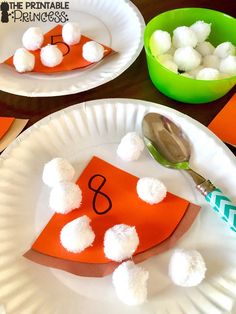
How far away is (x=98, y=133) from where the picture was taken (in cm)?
56

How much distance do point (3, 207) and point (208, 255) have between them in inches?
10.0

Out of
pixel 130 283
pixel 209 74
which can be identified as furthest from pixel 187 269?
pixel 209 74

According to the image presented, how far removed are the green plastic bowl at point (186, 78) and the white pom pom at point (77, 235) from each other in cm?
24

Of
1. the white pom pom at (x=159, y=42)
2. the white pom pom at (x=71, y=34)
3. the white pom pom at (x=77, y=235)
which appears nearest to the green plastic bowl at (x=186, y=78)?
the white pom pom at (x=159, y=42)

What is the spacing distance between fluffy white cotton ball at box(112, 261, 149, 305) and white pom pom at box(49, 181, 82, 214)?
0.10 metres

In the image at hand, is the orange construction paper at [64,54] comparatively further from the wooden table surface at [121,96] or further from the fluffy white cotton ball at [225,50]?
the fluffy white cotton ball at [225,50]

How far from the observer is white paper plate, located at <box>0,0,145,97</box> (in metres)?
0.59

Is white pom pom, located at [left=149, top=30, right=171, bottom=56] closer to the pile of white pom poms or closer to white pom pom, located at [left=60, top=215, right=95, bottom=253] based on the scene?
the pile of white pom poms

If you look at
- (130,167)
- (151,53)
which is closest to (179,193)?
(130,167)

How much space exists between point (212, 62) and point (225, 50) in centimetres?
3

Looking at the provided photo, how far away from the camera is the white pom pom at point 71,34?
2.12 ft

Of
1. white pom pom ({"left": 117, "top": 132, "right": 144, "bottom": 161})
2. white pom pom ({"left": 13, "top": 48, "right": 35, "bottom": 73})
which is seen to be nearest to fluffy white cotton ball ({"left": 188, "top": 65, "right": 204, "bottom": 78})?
white pom pom ({"left": 117, "top": 132, "right": 144, "bottom": 161})

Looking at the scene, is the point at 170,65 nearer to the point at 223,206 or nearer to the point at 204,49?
the point at 204,49

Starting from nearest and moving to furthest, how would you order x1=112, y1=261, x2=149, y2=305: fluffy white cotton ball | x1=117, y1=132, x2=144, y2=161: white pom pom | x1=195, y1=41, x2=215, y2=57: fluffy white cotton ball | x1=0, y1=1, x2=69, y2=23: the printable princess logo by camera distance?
x1=112, y1=261, x2=149, y2=305: fluffy white cotton ball, x1=117, y1=132, x2=144, y2=161: white pom pom, x1=195, y1=41, x2=215, y2=57: fluffy white cotton ball, x1=0, y1=1, x2=69, y2=23: the printable princess logo
